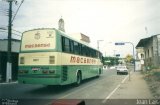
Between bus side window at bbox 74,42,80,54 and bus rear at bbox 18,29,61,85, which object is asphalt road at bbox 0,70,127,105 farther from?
bus side window at bbox 74,42,80,54

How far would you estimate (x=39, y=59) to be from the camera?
14.7 meters

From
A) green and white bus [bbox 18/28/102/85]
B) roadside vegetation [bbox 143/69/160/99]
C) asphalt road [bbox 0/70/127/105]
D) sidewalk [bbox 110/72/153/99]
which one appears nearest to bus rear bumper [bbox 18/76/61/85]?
green and white bus [bbox 18/28/102/85]

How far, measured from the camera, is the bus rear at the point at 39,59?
14273 millimetres

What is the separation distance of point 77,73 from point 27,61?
16.6 ft

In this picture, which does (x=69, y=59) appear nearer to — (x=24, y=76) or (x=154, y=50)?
(x=24, y=76)

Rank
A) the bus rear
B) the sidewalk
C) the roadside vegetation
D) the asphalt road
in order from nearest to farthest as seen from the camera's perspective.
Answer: the asphalt road → the sidewalk → the roadside vegetation → the bus rear

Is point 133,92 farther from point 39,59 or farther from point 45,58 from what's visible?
point 39,59

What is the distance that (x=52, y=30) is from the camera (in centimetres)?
1482

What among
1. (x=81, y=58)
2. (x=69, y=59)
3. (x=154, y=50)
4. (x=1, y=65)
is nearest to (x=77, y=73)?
(x=81, y=58)

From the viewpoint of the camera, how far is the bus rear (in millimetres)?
14273

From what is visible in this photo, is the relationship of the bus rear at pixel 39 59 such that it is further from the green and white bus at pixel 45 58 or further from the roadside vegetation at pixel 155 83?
the roadside vegetation at pixel 155 83

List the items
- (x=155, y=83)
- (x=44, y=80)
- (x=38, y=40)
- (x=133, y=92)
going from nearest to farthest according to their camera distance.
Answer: (x=44, y=80), (x=133, y=92), (x=38, y=40), (x=155, y=83)

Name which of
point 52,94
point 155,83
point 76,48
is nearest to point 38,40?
point 52,94

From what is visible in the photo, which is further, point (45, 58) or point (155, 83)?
point (155, 83)
